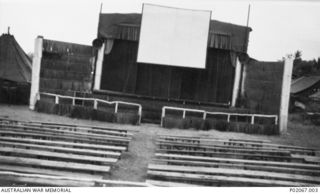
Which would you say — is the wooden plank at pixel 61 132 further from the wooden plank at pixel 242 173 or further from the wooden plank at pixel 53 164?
the wooden plank at pixel 242 173

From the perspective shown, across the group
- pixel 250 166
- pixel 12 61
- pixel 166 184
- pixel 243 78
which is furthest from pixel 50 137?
pixel 12 61

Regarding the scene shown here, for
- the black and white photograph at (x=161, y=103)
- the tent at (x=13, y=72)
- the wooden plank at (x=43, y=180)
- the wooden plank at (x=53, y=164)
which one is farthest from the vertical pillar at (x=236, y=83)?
the wooden plank at (x=43, y=180)

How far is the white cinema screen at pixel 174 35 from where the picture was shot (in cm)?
1444

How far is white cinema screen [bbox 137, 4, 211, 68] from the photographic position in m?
14.4

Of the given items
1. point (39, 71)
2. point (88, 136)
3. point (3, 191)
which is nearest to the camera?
point (3, 191)

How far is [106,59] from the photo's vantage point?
1684cm

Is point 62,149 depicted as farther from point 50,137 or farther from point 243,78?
point 243,78

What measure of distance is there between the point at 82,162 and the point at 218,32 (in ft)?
39.3

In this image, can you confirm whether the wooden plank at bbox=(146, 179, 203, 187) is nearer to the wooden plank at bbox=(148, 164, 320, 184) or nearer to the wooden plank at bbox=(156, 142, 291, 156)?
the wooden plank at bbox=(148, 164, 320, 184)

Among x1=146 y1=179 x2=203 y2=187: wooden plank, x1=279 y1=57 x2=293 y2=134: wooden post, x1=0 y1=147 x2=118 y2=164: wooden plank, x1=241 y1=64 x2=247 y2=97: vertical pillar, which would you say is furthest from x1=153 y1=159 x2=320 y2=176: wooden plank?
x1=241 y1=64 x2=247 y2=97: vertical pillar

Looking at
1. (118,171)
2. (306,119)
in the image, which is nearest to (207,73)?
(306,119)

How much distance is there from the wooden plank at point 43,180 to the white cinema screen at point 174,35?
→ 1046 cm

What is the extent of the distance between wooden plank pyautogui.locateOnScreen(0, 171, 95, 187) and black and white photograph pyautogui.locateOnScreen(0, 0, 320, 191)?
2cm

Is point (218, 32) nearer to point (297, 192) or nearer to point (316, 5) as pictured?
point (316, 5)
